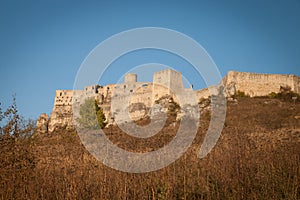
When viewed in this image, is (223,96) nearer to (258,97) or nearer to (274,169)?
(258,97)

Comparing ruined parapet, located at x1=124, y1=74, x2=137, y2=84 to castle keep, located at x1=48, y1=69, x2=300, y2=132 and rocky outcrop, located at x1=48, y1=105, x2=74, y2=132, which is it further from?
rocky outcrop, located at x1=48, y1=105, x2=74, y2=132

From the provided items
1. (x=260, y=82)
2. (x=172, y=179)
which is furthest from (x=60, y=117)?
(x=172, y=179)

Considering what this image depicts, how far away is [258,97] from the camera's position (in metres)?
41.6

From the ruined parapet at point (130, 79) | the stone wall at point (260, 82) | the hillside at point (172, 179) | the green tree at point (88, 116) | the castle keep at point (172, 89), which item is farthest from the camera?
the ruined parapet at point (130, 79)

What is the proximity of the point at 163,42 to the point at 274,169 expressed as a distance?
23.7 feet

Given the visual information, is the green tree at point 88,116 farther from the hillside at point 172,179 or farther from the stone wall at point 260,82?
the hillside at point 172,179

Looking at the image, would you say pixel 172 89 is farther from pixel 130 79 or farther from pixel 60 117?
pixel 60 117

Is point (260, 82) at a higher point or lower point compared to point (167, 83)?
lower

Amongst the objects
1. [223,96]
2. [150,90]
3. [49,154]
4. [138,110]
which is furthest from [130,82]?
[49,154]

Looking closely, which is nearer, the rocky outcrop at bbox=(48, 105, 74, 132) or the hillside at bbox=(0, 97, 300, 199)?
the hillside at bbox=(0, 97, 300, 199)

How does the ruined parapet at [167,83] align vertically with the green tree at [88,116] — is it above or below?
above

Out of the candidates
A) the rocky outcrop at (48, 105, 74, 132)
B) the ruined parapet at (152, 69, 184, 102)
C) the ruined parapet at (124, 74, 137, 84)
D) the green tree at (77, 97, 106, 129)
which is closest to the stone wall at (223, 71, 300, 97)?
the ruined parapet at (152, 69, 184, 102)

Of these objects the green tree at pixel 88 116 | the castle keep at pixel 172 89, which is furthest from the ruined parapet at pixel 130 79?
the green tree at pixel 88 116

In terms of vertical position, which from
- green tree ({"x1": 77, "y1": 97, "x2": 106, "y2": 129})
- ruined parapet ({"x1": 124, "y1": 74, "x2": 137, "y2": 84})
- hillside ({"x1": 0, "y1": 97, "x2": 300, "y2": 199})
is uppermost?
ruined parapet ({"x1": 124, "y1": 74, "x2": 137, "y2": 84})
